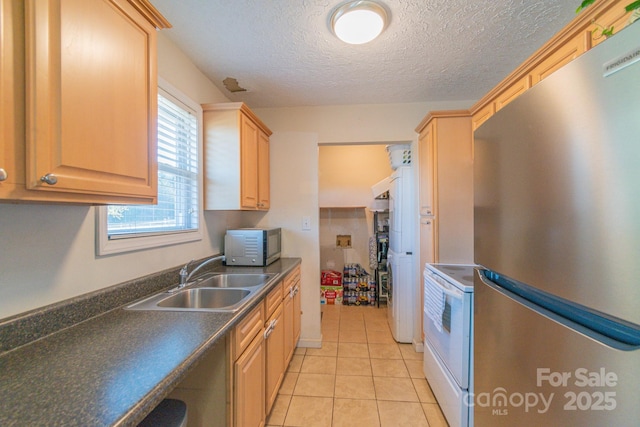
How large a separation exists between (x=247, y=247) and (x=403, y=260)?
1612mm

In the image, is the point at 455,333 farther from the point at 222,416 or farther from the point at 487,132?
the point at 222,416

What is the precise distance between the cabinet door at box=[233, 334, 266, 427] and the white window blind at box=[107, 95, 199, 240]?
2.91ft

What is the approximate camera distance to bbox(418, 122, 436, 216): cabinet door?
219 centimetres

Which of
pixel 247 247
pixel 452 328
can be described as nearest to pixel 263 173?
pixel 247 247

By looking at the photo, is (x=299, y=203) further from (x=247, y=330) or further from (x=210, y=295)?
(x=247, y=330)

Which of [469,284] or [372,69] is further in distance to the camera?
[372,69]

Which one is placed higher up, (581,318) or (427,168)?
(427,168)

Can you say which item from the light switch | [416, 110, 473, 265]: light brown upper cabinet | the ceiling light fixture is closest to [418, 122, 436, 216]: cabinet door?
[416, 110, 473, 265]: light brown upper cabinet

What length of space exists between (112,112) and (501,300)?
1456 mm

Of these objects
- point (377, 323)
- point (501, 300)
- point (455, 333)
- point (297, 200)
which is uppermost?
point (297, 200)

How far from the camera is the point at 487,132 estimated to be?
883 mm

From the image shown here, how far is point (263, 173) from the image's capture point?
2443mm

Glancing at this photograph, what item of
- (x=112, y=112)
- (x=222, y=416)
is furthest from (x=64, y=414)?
(x=112, y=112)

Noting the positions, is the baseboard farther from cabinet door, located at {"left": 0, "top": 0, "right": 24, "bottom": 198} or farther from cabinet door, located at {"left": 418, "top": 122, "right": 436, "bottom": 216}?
cabinet door, located at {"left": 0, "top": 0, "right": 24, "bottom": 198}
